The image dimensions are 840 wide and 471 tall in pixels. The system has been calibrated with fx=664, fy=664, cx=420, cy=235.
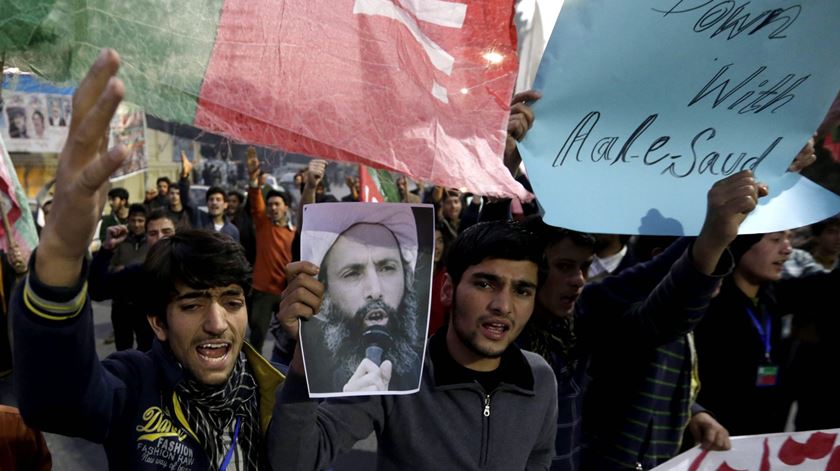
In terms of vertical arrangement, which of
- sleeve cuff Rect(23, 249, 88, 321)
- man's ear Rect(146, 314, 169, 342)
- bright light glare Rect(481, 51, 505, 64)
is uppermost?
bright light glare Rect(481, 51, 505, 64)

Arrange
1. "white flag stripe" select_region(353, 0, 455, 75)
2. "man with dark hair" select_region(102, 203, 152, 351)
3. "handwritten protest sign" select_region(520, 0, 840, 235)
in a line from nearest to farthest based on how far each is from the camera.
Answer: "white flag stripe" select_region(353, 0, 455, 75), "handwritten protest sign" select_region(520, 0, 840, 235), "man with dark hair" select_region(102, 203, 152, 351)

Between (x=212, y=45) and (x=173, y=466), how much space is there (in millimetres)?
911

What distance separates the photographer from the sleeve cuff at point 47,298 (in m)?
1.01

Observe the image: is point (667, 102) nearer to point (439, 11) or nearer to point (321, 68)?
point (439, 11)

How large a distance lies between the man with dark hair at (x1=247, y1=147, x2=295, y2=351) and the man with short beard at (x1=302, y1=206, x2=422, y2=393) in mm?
5030

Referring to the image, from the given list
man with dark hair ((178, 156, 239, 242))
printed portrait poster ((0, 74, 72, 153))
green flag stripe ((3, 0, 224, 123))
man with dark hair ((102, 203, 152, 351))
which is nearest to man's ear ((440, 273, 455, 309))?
green flag stripe ((3, 0, 224, 123))

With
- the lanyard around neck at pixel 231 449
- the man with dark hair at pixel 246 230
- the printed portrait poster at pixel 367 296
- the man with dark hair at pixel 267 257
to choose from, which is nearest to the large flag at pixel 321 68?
the printed portrait poster at pixel 367 296

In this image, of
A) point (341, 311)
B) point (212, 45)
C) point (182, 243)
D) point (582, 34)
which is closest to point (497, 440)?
point (341, 311)

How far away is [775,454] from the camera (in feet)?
8.12

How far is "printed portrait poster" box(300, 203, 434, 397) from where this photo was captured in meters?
1.38

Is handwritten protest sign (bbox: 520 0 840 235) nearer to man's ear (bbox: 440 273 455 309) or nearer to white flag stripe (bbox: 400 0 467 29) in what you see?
white flag stripe (bbox: 400 0 467 29)

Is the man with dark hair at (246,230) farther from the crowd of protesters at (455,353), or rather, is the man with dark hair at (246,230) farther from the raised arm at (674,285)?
the raised arm at (674,285)

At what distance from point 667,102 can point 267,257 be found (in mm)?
5204

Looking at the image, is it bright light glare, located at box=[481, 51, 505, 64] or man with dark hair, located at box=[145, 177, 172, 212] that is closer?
bright light glare, located at box=[481, 51, 505, 64]
